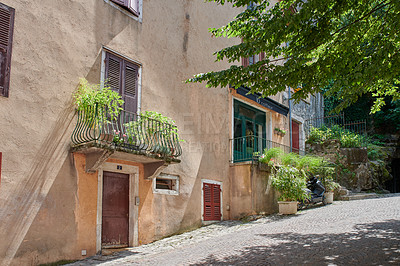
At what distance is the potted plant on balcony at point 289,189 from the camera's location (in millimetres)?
12195

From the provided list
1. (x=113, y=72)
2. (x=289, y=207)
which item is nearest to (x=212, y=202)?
(x=289, y=207)

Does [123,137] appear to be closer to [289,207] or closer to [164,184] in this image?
[164,184]

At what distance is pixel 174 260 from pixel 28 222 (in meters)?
2.80

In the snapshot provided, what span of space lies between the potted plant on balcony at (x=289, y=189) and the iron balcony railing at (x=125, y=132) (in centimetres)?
380

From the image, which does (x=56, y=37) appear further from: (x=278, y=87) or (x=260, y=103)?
(x=260, y=103)

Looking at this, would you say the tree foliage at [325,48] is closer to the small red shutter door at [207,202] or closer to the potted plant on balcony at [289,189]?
the potted plant on balcony at [289,189]

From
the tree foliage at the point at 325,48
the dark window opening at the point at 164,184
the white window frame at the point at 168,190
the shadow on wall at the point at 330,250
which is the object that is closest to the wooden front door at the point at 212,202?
the white window frame at the point at 168,190

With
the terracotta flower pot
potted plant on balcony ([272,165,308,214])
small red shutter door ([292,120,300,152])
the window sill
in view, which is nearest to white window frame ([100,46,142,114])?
the window sill

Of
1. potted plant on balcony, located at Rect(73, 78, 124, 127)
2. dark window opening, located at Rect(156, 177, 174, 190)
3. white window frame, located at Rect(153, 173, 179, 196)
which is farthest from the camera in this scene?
dark window opening, located at Rect(156, 177, 174, 190)

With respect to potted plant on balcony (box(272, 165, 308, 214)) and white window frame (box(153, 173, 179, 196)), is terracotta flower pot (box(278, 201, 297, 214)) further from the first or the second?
white window frame (box(153, 173, 179, 196))

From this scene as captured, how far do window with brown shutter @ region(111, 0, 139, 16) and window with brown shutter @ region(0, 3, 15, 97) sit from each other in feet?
9.15

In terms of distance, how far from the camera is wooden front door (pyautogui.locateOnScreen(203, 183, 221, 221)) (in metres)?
11.8

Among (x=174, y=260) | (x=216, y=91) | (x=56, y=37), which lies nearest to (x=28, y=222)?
(x=174, y=260)

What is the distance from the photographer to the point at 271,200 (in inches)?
519
